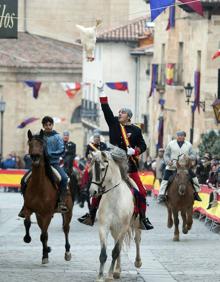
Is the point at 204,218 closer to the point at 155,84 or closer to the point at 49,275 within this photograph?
the point at 49,275

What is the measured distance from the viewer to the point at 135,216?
824 inches

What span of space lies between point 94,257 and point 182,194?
18.2 ft

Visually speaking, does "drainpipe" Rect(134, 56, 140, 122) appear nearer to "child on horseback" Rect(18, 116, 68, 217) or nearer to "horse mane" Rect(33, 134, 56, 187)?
"child on horseback" Rect(18, 116, 68, 217)

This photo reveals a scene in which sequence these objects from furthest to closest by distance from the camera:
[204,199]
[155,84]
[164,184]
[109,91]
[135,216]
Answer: [109,91]
[155,84]
[204,199]
[164,184]
[135,216]

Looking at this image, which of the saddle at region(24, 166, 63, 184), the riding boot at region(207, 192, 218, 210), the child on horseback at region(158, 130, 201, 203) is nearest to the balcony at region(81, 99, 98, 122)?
the riding boot at region(207, 192, 218, 210)

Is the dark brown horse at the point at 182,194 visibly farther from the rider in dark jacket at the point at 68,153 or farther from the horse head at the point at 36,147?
the horse head at the point at 36,147

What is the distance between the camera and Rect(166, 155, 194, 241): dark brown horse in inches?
1099

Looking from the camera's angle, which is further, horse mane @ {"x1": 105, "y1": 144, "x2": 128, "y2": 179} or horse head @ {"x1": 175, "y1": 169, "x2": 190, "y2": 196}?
horse head @ {"x1": 175, "y1": 169, "x2": 190, "y2": 196}

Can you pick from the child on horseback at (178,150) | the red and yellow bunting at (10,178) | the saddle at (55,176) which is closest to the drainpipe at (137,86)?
the red and yellow bunting at (10,178)

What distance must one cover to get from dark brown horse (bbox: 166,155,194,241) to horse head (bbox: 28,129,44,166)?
7.43 m

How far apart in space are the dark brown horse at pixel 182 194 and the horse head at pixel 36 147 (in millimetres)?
7432

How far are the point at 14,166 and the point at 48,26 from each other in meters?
35.2

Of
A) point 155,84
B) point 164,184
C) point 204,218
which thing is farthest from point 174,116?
point 164,184

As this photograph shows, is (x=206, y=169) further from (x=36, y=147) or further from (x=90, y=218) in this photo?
(x=36, y=147)
